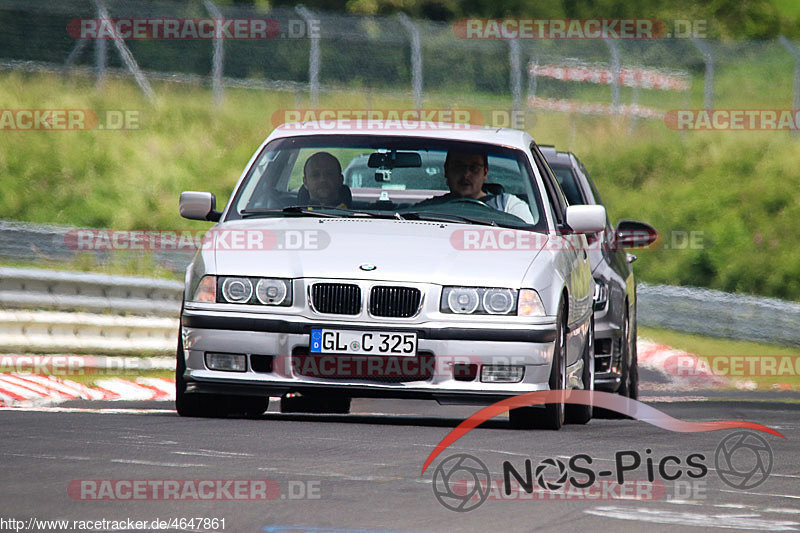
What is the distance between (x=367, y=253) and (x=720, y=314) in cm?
1258

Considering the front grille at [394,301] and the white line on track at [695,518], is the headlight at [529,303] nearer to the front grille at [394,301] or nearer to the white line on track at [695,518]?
the front grille at [394,301]

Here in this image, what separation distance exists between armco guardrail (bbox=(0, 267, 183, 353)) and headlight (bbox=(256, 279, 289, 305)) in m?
5.16

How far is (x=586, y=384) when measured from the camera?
428 inches

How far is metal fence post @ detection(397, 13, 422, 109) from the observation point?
2459 centimetres

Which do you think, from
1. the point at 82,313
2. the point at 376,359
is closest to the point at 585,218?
the point at 376,359

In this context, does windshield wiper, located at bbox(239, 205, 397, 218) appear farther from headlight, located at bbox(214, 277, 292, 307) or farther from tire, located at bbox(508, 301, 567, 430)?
tire, located at bbox(508, 301, 567, 430)

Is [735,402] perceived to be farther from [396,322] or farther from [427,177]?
[396,322]

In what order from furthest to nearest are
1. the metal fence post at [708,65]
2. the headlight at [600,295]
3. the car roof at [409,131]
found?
1. the metal fence post at [708,65]
2. the headlight at [600,295]
3. the car roof at [409,131]

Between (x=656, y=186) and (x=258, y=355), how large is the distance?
2261cm

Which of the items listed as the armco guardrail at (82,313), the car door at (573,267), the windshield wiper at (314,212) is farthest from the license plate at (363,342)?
the armco guardrail at (82,313)

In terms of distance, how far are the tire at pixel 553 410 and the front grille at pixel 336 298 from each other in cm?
111

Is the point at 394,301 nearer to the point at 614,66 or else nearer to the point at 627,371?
the point at 627,371

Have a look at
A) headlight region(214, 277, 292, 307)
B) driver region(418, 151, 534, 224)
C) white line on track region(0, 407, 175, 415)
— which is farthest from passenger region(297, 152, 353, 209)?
white line on track region(0, 407, 175, 415)

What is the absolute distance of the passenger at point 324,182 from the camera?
1029 centimetres
